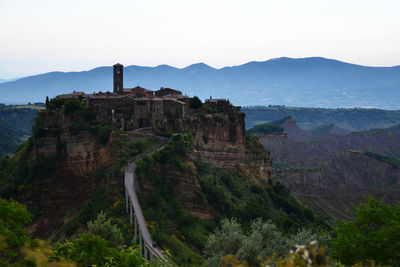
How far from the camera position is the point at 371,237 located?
27297mm

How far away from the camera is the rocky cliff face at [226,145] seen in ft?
223

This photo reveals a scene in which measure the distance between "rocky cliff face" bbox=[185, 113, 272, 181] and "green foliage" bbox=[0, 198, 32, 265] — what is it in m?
38.4

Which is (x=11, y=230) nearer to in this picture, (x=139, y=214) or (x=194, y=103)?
(x=139, y=214)

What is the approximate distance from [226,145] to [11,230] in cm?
4702

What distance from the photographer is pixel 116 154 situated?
2222 inches

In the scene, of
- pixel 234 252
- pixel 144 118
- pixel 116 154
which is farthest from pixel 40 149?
pixel 234 252

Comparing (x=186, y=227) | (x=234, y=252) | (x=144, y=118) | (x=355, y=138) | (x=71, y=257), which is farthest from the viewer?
(x=355, y=138)

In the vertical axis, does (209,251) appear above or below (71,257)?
below

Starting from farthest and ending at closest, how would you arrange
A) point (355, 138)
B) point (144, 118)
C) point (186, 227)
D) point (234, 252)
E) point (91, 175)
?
point (355, 138), point (144, 118), point (91, 175), point (186, 227), point (234, 252)

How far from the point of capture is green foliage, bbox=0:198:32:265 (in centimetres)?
2616

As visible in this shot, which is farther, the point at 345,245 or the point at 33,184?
the point at 33,184

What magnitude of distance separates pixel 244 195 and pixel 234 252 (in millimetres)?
28713

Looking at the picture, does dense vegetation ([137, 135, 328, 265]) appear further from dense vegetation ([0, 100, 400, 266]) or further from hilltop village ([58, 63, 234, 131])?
hilltop village ([58, 63, 234, 131])

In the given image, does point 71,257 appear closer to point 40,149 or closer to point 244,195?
point 40,149
